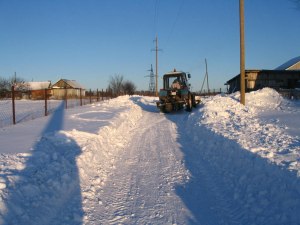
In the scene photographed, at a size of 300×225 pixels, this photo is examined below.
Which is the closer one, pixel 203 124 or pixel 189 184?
pixel 189 184

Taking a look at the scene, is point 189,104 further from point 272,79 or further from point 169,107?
point 272,79

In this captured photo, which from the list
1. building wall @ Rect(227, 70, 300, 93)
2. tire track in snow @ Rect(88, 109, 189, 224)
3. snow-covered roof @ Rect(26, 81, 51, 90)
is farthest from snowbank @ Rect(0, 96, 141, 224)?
snow-covered roof @ Rect(26, 81, 51, 90)

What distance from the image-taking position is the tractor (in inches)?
852

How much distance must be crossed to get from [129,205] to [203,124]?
8.25 m

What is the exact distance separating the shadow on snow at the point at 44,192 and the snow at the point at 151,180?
1 centimetres

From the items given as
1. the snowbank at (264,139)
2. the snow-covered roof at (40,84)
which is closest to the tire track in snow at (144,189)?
the snowbank at (264,139)

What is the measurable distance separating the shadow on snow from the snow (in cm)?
1

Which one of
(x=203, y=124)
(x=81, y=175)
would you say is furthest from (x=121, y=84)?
(x=81, y=175)

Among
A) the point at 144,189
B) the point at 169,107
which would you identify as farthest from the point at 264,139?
the point at 169,107

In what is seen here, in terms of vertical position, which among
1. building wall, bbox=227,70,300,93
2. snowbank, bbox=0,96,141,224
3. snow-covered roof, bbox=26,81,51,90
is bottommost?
snowbank, bbox=0,96,141,224

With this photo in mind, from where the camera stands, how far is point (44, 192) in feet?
16.9

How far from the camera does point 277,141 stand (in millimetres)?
7832

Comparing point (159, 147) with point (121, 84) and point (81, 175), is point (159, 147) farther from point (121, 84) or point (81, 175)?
point (121, 84)

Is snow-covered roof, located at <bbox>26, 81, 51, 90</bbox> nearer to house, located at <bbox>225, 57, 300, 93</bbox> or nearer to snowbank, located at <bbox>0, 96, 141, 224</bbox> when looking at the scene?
house, located at <bbox>225, 57, 300, 93</bbox>
